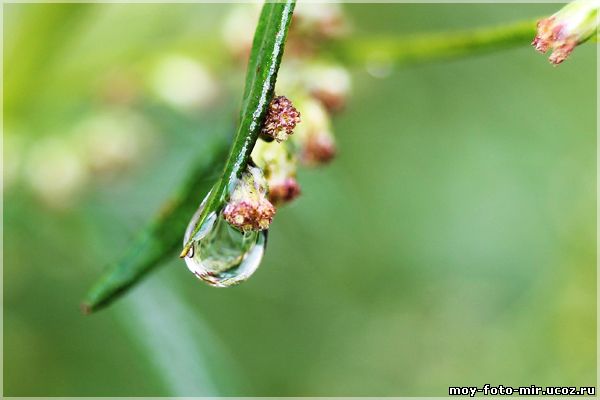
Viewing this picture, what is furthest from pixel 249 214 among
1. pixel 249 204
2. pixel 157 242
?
pixel 157 242

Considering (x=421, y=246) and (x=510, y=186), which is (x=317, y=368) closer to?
(x=421, y=246)

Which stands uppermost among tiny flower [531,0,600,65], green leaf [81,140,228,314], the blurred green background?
tiny flower [531,0,600,65]

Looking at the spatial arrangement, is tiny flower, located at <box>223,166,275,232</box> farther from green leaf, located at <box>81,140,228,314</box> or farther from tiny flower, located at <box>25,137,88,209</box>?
tiny flower, located at <box>25,137,88,209</box>

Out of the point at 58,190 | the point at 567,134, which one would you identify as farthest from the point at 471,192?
the point at 58,190

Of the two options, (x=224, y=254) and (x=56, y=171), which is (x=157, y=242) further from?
(x=56, y=171)

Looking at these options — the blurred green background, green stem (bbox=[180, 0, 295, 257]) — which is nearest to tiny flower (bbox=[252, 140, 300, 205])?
green stem (bbox=[180, 0, 295, 257])

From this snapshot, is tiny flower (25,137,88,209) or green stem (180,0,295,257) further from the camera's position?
tiny flower (25,137,88,209)

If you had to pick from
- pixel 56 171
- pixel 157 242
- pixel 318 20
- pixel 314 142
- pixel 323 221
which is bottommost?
pixel 323 221
